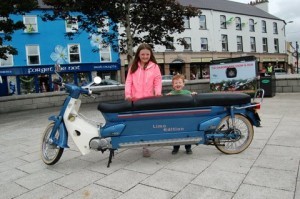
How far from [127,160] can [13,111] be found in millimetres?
9400

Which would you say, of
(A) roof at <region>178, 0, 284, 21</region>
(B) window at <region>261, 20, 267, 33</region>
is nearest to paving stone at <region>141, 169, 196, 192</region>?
(A) roof at <region>178, 0, 284, 21</region>

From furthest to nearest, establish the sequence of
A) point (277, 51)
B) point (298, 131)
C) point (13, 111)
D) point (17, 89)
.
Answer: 1. point (277, 51)
2. point (17, 89)
3. point (13, 111)
4. point (298, 131)

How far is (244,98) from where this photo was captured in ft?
13.6

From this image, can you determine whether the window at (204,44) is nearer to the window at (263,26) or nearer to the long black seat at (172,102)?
the window at (263,26)

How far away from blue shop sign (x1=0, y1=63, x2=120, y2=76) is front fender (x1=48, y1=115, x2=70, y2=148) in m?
24.9

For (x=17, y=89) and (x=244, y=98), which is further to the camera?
(x=17, y=89)

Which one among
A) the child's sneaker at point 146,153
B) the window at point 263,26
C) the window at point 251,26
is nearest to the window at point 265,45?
the window at point 263,26

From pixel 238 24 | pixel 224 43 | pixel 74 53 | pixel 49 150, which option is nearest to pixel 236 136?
pixel 49 150

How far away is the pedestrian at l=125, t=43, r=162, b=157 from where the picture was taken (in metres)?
4.34

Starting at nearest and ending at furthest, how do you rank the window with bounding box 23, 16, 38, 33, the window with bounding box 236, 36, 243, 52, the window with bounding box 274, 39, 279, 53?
the window with bounding box 23, 16, 38, 33, the window with bounding box 236, 36, 243, 52, the window with bounding box 274, 39, 279, 53

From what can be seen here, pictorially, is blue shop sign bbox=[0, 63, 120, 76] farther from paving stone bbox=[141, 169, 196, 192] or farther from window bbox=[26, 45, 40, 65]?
paving stone bbox=[141, 169, 196, 192]

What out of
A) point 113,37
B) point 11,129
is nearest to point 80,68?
point 113,37

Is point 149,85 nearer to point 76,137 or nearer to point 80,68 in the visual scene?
point 76,137

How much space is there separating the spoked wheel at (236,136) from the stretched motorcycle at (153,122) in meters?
0.01
